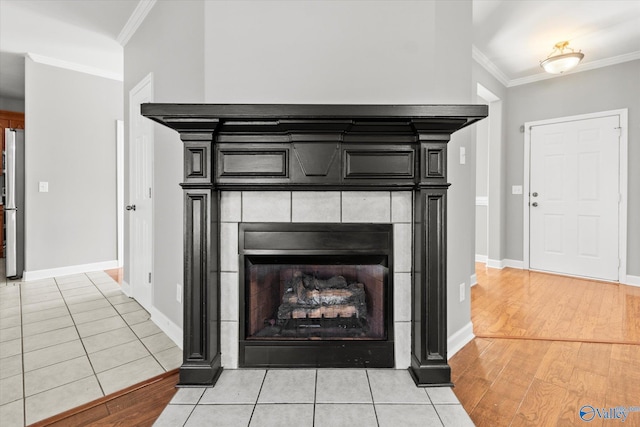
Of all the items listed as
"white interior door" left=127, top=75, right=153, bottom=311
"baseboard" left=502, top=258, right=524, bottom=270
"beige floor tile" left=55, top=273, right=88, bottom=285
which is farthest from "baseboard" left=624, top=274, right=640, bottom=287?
"beige floor tile" left=55, top=273, right=88, bottom=285

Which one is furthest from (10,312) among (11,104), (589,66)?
(589,66)

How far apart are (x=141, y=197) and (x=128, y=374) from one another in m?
1.58

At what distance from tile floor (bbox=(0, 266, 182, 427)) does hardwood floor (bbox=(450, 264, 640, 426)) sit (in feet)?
5.86

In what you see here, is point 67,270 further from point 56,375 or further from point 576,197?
point 576,197

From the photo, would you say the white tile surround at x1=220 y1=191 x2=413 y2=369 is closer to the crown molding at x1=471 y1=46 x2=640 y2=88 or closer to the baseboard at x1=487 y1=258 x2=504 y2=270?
the crown molding at x1=471 y1=46 x2=640 y2=88

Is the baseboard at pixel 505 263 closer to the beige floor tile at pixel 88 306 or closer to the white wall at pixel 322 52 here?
the white wall at pixel 322 52

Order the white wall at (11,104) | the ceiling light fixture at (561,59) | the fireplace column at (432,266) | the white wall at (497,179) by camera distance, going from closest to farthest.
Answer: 1. the fireplace column at (432,266)
2. the ceiling light fixture at (561,59)
3. the white wall at (497,179)
4. the white wall at (11,104)

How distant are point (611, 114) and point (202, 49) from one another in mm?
4536

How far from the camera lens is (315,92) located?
1827 mm

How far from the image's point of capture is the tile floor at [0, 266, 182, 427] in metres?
1.59

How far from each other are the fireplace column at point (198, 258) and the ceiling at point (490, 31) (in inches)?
78.4

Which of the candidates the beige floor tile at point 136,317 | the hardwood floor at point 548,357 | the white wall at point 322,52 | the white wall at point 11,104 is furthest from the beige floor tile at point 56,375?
the white wall at point 11,104

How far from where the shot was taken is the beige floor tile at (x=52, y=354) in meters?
1.88

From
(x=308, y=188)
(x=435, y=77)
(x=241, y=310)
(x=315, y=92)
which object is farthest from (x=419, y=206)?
(x=241, y=310)
